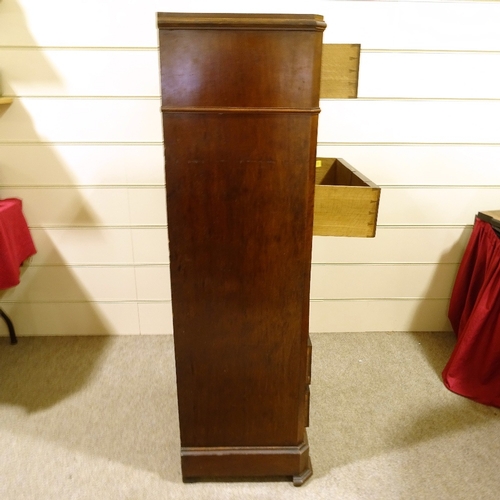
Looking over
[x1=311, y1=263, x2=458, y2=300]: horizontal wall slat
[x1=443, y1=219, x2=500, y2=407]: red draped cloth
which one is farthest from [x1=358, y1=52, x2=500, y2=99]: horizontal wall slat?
[x1=311, y1=263, x2=458, y2=300]: horizontal wall slat

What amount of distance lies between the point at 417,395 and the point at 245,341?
0.96 m

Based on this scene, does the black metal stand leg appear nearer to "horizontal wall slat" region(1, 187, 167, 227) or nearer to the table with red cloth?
the table with red cloth

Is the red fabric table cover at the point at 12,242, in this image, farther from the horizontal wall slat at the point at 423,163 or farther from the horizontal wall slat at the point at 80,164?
the horizontal wall slat at the point at 423,163

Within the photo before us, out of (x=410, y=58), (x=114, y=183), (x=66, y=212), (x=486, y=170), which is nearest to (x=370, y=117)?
(x=410, y=58)

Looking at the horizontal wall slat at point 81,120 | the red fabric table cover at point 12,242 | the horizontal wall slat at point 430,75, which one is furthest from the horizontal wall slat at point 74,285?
the horizontal wall slat at point 430,75

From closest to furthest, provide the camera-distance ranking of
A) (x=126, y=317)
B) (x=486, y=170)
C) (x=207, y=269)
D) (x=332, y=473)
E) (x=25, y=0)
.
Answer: (x=207, y=269)
(x=332, y=473)
(x=25, y=0)
(x=486, y=170)
(x=126, y=317)

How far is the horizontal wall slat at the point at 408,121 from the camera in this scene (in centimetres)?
202

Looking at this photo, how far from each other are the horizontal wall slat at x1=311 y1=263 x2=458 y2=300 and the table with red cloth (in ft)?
4.12

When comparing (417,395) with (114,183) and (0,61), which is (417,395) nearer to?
(114,183)

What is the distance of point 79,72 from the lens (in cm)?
193

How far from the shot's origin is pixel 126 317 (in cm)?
233

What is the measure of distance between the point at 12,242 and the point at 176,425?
3.12ft

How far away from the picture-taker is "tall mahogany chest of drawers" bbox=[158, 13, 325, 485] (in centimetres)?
110

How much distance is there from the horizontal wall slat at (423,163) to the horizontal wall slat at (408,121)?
34mm
